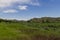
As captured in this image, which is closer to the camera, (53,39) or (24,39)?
(24,39)

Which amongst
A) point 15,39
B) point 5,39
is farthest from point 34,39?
point 5,39

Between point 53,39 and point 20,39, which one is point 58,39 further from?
point 20,39

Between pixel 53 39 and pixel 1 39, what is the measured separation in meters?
13.3

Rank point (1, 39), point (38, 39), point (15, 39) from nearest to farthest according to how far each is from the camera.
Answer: point (1, 39) → point (15, 39) → point (38, 39)

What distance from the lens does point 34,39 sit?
38094 mm

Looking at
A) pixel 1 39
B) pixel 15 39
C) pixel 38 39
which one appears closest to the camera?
pixel 1 39

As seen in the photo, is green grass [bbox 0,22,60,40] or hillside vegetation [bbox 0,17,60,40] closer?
green grass [bbox 0,22,60,40]

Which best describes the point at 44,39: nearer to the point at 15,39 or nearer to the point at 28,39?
the point at 28,39

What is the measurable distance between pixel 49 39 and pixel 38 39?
305cm

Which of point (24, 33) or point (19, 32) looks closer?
point (24, 33)

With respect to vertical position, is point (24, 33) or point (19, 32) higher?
point (19, 32)

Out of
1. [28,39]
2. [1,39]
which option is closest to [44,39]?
[28,39]

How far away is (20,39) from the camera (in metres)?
37.0

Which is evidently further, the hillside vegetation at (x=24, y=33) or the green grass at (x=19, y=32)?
the hillside vegetation at (x=24, y=33)
